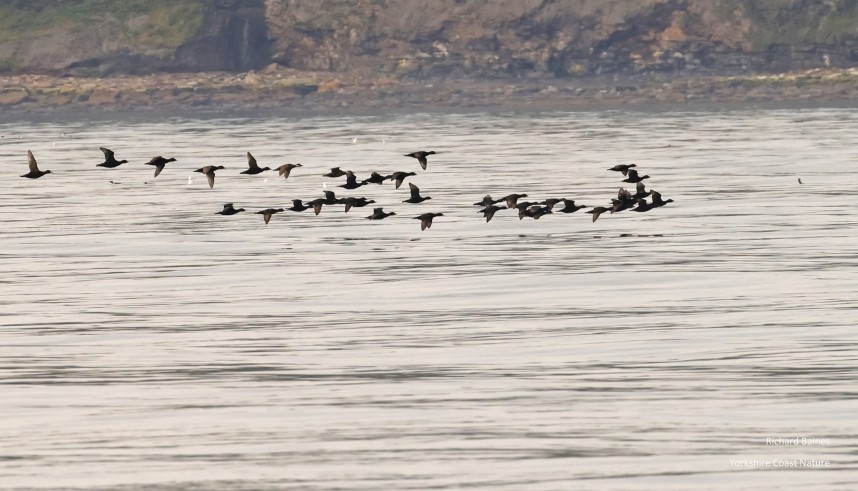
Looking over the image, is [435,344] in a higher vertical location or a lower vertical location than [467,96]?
higher

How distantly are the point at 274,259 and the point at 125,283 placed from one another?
5.32 m

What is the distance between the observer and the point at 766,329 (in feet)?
107

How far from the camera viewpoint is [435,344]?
105 feet

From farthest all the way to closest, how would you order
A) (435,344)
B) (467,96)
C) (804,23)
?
1. (467,96)
2. (804,23)
3. (435,344)

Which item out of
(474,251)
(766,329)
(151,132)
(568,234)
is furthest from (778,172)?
(151,132)

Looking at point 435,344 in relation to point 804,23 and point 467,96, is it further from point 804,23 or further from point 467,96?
point 804,23

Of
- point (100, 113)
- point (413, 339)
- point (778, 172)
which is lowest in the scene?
point (100, 113)

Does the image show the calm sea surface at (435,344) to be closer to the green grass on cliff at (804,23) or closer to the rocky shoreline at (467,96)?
the rocky shoreline at (467,96)

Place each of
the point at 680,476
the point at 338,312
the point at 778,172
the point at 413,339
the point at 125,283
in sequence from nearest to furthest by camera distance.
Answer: the point at 680,476
the point at 413,339
the point at 338,312
the point at 125,283
the point at 778,172

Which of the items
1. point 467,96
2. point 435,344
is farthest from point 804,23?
point 435,344

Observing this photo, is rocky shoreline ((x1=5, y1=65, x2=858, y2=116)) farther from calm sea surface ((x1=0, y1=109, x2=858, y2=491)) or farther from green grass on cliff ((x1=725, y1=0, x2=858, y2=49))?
calm sea surface ((x1=0, y1=109, x2=858, y2=491))

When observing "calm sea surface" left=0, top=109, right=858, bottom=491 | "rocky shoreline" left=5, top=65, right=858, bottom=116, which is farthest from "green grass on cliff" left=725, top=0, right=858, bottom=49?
"calm sea surface" left=0, top=109, right=858, bottom=491

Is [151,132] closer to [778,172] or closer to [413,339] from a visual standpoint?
[778,172]

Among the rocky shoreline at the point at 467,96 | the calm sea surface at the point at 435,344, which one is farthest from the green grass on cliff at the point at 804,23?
the calm sea surface at the point at 435,344
